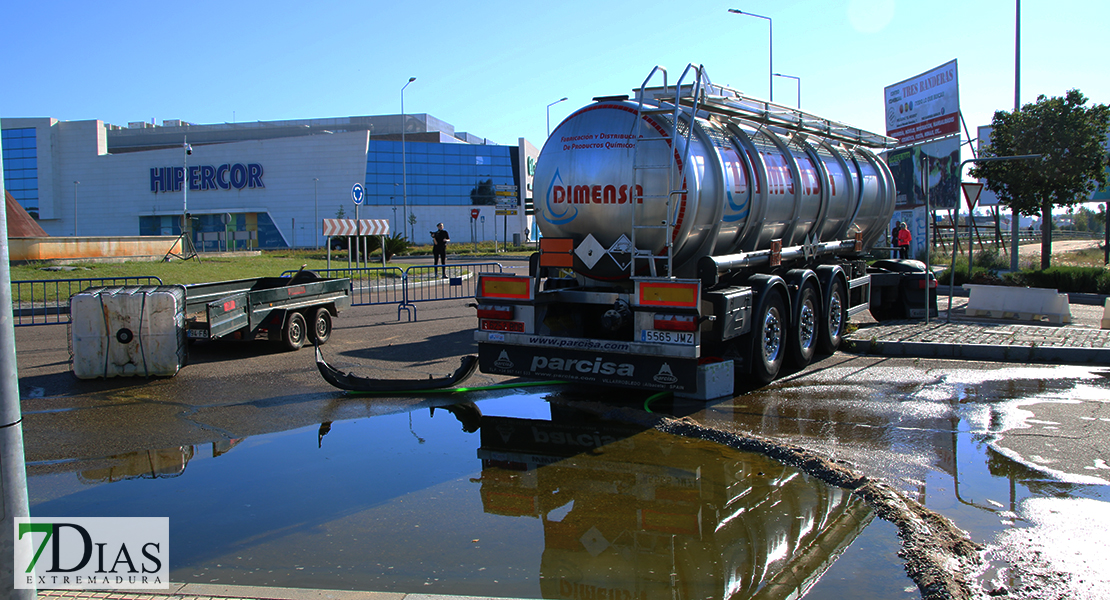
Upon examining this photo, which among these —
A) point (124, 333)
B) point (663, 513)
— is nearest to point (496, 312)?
point (663, 513)

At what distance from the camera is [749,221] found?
28.5 feet

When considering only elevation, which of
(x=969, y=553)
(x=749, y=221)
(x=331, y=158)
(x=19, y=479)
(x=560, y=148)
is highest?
(x=331, y=158)

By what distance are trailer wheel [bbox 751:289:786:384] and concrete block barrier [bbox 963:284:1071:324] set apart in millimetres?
7747

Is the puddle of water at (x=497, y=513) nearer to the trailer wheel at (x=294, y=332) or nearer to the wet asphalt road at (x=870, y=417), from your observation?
the wet asphalt road at (x=870, y=417)

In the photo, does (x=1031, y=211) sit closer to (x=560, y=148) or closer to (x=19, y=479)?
(x=560, y=148)

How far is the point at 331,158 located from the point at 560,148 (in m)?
68.0

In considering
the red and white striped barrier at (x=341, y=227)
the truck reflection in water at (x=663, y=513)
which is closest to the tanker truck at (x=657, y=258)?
the truck reflection in water at (x=663, y=513)

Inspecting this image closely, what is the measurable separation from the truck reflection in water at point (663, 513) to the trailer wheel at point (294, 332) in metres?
5.77

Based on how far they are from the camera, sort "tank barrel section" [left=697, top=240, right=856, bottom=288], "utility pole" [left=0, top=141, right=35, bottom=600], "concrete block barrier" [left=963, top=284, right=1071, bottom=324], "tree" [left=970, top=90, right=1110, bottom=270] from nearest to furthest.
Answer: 1. "utility pole" [left=0, top=141, right=35, bottom=600]
2. "tank barrel section" [left=697, top=240, right=856, bottom=288]
3. "concrete block barrier" [left=963, top=284, right=1071, bottom=324]
4. "tree" [left=970, top=90, right=1110, bottom=270]

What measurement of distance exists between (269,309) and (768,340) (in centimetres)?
708

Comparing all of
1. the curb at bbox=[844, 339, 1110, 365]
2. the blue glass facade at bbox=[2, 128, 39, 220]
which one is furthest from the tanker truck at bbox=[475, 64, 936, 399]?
the blue glass facade at bbox=[2, 128, 39, 220]

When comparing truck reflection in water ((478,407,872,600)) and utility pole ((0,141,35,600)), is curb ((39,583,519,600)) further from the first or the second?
truck reflection in water ((478,407,872,600))

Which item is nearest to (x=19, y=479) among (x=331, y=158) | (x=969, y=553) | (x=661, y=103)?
(x=969, y=553)

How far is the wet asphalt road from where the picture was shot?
4.64 meters
